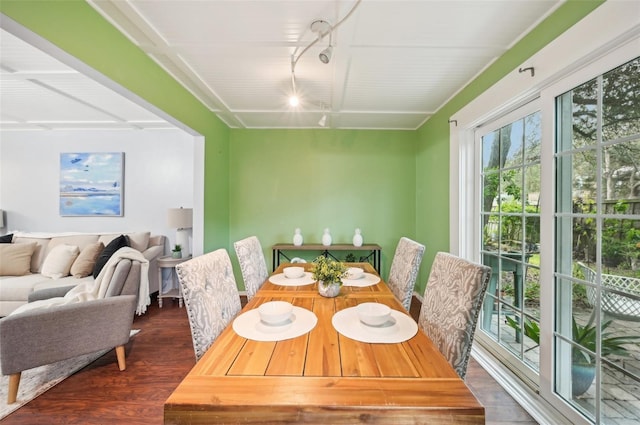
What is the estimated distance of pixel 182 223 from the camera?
3.21 m

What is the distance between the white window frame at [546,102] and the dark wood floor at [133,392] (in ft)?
0.47

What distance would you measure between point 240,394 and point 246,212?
303 centimetres

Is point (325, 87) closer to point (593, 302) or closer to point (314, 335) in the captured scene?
point (314, 335)

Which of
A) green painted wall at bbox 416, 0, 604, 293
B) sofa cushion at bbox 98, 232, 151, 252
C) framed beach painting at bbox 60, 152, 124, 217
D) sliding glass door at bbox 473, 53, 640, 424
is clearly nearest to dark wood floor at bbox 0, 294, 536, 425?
sliding glass door at bbox 473, 53, 640, 424

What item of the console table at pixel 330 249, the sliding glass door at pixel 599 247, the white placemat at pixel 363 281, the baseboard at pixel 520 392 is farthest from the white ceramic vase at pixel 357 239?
the sliding glass door at pixel 599 247

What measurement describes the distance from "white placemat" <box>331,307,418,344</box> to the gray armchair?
1.76 meters

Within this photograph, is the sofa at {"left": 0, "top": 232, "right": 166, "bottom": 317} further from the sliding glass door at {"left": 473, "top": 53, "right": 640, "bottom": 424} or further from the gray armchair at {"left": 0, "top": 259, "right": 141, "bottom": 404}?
the sliding glass door at {"left": 473, "top": 53, "right": 640, "bottom": 424}

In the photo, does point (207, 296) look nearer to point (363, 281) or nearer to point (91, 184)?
point (363, 281)

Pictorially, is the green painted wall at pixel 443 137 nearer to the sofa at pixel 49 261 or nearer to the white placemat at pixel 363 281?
the white placemat at pixel 363 281

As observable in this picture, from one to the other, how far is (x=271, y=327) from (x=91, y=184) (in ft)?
13.2

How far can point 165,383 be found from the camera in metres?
1.79

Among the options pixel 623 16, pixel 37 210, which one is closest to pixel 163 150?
pixel 37 210

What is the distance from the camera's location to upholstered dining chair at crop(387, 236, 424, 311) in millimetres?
1740

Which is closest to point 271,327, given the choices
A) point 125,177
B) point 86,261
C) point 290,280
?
point 290,280
